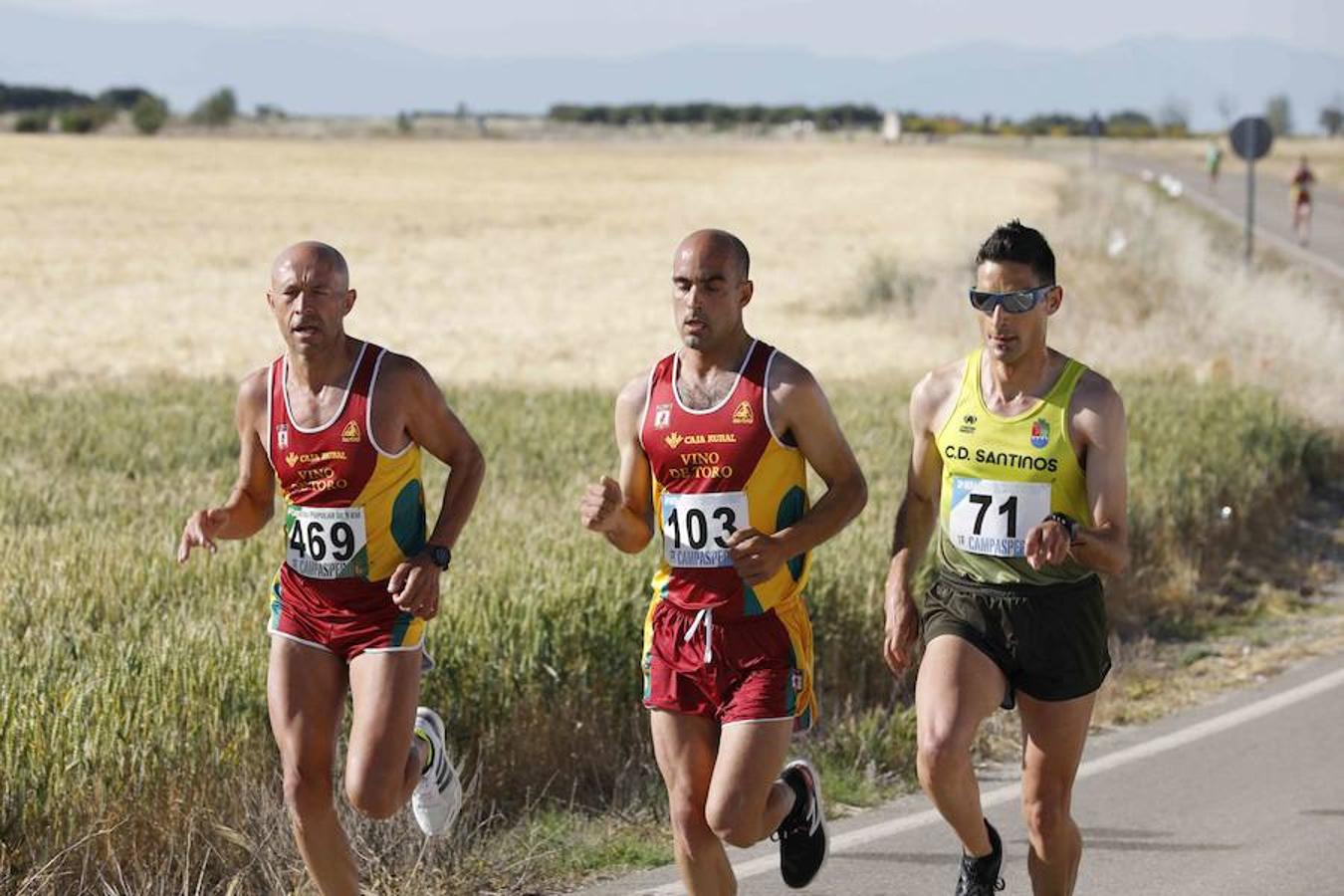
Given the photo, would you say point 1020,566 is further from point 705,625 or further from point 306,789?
point 306,789

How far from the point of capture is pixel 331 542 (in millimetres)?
5824

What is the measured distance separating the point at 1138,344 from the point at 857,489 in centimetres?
1784

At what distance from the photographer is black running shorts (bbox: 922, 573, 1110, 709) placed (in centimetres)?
584

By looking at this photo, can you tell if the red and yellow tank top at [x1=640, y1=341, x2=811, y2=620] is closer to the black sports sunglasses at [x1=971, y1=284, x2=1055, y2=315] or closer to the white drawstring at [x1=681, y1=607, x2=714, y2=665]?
the white drawstring at [x1=681, y1=607, x2=714, y2=665]

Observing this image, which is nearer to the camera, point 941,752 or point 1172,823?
point 941,752

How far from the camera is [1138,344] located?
23078mm

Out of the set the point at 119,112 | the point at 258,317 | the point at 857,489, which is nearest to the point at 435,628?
the point at 857,489

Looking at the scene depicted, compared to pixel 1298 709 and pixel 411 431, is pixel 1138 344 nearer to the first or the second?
pixel 1298 709

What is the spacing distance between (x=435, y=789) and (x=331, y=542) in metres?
0.80

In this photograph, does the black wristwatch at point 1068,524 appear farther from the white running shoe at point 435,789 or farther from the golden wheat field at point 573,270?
the golden wheat field at point 573,270

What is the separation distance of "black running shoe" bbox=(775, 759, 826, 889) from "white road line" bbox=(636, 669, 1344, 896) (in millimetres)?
654

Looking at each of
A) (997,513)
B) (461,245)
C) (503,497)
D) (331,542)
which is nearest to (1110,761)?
(997,513)

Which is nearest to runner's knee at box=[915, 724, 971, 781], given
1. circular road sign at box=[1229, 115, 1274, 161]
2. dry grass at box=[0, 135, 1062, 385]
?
dry grass at box=[0, 135, 1062, 385]

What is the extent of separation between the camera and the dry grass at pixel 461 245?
27.8 m
